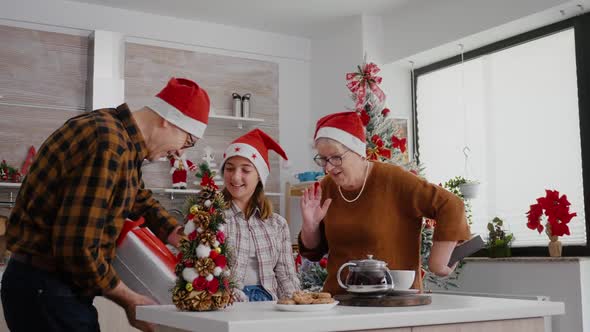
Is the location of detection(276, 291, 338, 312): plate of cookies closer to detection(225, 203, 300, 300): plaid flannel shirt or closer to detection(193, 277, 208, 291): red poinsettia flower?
detection(193, 277, 208, 291): red poinsettia flower

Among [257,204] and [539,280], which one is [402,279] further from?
[539,280]

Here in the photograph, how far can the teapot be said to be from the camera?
1864 millimetres

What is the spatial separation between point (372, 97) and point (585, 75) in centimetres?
135

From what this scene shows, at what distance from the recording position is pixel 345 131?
2.49 metres

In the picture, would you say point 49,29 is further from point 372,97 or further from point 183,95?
point 183,95

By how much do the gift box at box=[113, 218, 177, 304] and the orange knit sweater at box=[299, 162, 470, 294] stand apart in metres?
0.57

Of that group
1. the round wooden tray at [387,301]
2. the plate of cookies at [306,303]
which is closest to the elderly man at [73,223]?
the plate of cookies at [306,303]

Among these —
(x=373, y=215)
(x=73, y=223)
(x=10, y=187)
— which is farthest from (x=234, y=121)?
(x=73, y=223)

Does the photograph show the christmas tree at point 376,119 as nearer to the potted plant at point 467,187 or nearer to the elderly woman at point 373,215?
the potted plant at point 467,187

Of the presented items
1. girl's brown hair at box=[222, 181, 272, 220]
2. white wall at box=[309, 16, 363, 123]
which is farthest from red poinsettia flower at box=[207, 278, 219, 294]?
white wall at box=[309, 16, 363, 123]

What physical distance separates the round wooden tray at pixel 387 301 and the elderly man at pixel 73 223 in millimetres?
593

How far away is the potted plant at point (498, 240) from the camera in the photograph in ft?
15.4

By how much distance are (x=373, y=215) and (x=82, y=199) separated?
97 centimetres

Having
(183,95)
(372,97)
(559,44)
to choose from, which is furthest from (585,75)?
(183,95)
